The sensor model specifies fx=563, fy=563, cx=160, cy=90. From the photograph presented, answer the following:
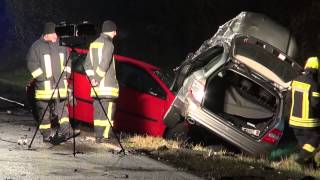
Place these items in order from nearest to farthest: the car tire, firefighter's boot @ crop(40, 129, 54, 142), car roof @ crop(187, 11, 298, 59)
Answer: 1. firefighter's boot @ crop(40, 129, 54, 142)
2. car roof @ crop(187, 11, 298, 59)
3. the car tire

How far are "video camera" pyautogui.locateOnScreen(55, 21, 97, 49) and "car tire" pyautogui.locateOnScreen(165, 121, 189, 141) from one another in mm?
2406

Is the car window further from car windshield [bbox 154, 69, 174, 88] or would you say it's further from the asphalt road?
the asphalt road

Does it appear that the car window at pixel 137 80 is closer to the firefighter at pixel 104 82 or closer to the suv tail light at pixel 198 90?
the firefighter at pixel 104 82

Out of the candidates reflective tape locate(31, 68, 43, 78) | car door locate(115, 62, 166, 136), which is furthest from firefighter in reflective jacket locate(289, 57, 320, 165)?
reflective tape locate(31, 68, 43, 78)

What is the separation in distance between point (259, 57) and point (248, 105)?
6.12 ft

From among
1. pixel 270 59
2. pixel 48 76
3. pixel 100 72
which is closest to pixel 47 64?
pixel 48 76

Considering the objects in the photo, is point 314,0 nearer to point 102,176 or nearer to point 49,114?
point 49,114

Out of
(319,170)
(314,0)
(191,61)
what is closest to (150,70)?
(191,61)

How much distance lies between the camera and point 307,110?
29.6 ft

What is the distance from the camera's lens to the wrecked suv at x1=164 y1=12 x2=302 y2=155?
8.96m

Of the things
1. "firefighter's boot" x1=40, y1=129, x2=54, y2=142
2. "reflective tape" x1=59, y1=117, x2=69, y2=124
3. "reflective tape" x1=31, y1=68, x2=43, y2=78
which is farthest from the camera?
"reflective tape" x1=59, y1=117, x2=69, y2=124

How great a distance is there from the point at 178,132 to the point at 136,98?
1.07 metres

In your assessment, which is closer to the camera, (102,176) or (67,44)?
(102,176)

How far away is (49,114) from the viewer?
959 cm
